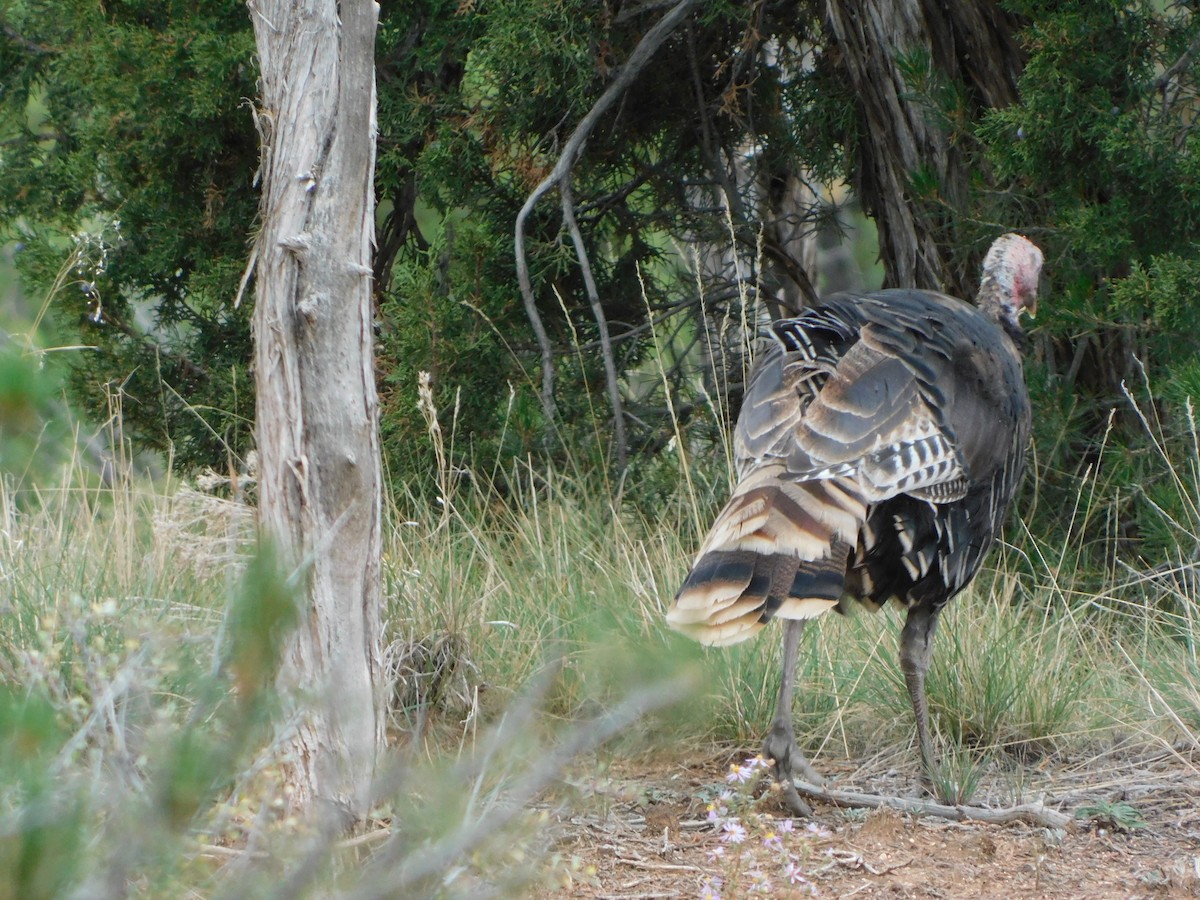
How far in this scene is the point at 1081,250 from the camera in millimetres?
5637

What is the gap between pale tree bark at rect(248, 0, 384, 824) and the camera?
3121 millimetres

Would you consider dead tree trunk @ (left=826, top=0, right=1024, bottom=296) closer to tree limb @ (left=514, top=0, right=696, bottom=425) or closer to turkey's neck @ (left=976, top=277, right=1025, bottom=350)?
tree limb @ (left=514, top=0, right=696, bottom=425)

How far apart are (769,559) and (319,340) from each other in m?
1.22

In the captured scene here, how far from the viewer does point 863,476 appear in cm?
354

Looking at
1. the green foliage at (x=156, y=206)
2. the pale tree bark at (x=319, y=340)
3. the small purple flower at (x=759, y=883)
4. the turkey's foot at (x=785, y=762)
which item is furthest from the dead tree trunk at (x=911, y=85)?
the small purple flower at (x=759, y=883)

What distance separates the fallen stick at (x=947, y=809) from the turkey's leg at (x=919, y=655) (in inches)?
7.8

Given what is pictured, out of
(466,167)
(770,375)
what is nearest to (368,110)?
(770,375)

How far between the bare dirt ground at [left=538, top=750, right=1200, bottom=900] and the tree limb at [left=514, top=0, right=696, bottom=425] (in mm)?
2320

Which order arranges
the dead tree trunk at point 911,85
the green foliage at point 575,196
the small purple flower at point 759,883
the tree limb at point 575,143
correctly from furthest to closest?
the dead tree trunk at point 911,85, the tree limb at point 575,143, the green foliage at point 575,196, the small purple flower at point 759,883

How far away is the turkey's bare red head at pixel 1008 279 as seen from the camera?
484 centimetres

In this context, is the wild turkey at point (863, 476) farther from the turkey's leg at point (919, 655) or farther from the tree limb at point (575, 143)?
the tree limb at point (575, 143)

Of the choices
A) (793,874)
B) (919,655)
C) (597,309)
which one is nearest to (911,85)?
(597,309)

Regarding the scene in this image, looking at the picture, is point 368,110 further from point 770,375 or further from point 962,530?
point 962,530

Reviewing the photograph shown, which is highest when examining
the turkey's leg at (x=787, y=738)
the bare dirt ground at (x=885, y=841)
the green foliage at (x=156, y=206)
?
the green foliage at (x=156, y=206)
